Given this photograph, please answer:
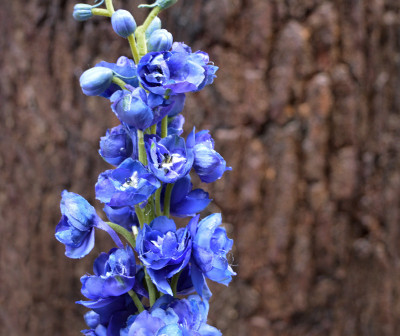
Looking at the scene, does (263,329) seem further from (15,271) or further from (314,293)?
(15,271)

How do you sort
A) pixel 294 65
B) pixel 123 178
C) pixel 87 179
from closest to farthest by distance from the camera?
pixel 123 178
pixel 294 65
pixel 87 179

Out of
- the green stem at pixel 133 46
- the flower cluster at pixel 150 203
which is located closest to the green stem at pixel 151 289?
the flower cluster at pixel 150 203

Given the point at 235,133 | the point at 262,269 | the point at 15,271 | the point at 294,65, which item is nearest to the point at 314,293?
the point at 262,269

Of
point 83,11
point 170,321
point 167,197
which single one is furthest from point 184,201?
point 83,11

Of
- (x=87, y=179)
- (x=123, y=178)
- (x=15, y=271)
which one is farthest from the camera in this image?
(x=15, y=271)

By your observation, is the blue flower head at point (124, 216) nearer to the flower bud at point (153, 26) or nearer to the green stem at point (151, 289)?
the green stem at point (151, 289)

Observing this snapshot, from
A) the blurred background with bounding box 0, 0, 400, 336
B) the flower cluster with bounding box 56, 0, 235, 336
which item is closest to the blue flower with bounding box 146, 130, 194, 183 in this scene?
the flower cluster with bounding box 56, 0, 235, 336

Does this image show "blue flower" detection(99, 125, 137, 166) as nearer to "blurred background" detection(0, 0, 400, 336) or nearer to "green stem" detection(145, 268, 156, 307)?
"green stem" detection(145, 268, 156, 307)
